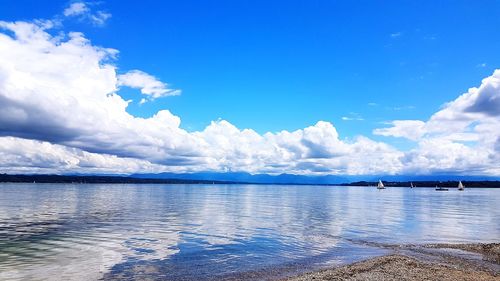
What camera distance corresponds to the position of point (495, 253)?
135 feet

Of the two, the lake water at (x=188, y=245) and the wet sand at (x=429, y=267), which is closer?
the wet sand at (x=429, y=267)

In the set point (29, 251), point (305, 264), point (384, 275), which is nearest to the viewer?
point (384, 275)

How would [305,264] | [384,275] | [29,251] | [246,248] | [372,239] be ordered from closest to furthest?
1. [384,275]
2. [305,264]
3. [29,251]
4. [246,248]
5. [372,239]

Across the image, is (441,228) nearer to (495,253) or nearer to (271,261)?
(495,253)

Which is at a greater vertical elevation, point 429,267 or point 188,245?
point 429,267

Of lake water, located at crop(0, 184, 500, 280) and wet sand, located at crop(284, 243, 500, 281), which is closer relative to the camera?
wet sand, located at crop(284, 243, 500, 281)

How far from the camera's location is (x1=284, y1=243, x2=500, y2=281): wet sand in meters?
28.9

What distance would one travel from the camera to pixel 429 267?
32688 mm

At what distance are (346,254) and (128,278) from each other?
22.6 m

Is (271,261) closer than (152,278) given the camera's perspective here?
No

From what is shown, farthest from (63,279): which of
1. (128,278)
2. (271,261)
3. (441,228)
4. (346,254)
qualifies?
(441,228)

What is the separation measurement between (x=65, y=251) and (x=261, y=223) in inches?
1496

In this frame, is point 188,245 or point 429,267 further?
point 188,245

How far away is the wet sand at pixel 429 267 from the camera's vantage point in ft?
94.9
